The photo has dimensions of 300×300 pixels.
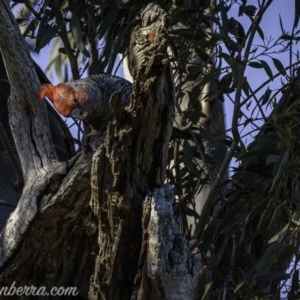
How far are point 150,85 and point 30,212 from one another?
485 mm

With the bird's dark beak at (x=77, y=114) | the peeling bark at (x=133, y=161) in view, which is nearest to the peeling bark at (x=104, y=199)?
the peeling bark at (x=133, y=161)

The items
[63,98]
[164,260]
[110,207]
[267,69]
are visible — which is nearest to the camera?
[164,260]

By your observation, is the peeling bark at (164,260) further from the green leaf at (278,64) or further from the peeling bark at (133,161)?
the green leaf at (278,64)

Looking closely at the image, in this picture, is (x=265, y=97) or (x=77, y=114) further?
(x=77, y=114)

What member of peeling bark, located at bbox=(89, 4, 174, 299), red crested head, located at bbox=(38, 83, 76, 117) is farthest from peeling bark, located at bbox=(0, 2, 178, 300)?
red crested head, located at bbox=(38, 83, 76, 117)

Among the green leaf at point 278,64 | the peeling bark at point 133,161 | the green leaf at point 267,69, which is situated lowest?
the peeling bark at point 133,161

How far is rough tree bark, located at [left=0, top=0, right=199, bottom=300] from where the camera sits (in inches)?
92.4

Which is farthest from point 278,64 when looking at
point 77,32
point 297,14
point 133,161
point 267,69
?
point 133,161

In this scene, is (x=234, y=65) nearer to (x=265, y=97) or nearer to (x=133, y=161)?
(x=265, y=97)

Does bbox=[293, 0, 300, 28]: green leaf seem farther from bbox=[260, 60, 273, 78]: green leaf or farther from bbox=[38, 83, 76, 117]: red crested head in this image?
bbox=[38, 83, 76, 117]: red crested head

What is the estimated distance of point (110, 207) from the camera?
240 centimetres

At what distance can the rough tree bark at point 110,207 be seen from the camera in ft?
7.70

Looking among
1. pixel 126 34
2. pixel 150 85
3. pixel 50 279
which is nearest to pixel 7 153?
pixel 126 34

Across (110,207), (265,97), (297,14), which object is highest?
(297,14)
